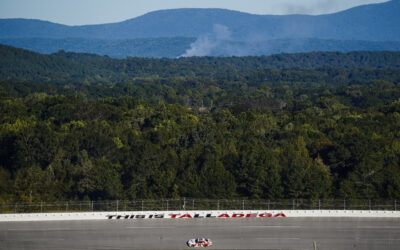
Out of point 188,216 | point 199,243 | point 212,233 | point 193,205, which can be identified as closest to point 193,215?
point 188,216

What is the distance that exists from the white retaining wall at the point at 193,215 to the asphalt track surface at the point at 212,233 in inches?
32.0

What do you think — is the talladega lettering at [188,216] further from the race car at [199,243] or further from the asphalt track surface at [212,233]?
the race car at [199,243]

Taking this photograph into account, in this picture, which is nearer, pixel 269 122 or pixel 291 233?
pixel 291 233

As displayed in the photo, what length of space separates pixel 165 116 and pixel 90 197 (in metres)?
47.6

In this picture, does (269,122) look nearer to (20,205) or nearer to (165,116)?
(165,116)

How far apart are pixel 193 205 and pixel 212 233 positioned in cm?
758

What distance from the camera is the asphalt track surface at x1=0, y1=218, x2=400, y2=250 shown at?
149ft

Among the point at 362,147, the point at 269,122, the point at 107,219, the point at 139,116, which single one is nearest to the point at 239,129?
the point at 269,122

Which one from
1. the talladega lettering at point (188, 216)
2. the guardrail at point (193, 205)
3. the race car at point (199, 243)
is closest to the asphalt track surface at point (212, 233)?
the race car at point (199, 243)

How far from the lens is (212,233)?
4841 cm

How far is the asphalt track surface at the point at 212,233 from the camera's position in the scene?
4531 centimetres

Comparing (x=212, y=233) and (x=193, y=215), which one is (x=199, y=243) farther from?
(x=193, y=215)

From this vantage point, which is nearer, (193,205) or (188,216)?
(188,216)

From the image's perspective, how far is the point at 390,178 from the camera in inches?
2435
